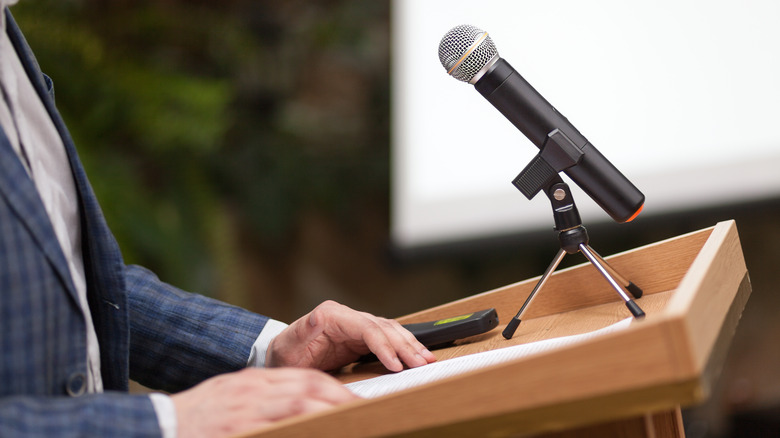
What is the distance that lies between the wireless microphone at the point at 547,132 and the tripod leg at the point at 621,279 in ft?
0.15

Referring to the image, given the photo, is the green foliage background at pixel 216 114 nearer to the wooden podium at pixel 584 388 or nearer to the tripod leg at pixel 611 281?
the tripod leg at pixel 611 281

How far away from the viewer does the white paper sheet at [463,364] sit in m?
Answer: 0.61

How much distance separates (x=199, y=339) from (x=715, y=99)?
1.42 meters

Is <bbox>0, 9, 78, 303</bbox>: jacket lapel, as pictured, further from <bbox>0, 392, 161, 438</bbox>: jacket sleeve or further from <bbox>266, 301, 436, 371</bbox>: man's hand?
<bbox>266, 301, 436, 371</bbox>: man's hand

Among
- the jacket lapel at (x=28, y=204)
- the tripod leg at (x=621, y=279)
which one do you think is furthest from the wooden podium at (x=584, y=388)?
the jacket lapel at (x=28, y=204)

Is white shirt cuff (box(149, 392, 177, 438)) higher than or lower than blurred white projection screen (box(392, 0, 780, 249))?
higher

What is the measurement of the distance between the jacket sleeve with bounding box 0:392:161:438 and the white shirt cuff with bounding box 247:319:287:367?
37cm

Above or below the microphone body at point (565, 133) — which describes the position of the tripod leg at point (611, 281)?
below

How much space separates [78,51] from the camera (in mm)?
1986

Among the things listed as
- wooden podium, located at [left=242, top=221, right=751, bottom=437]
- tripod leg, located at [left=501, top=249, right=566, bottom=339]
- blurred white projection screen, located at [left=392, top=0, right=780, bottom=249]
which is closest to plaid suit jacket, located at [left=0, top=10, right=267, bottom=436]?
wooden podium, located at [left=242, top=221, right=751, bottom=437]

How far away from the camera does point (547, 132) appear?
0.76 m

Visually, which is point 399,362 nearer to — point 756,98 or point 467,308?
point 467,308

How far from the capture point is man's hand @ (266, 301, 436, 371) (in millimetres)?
770

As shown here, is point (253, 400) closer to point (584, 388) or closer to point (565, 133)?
point (584, 388)
